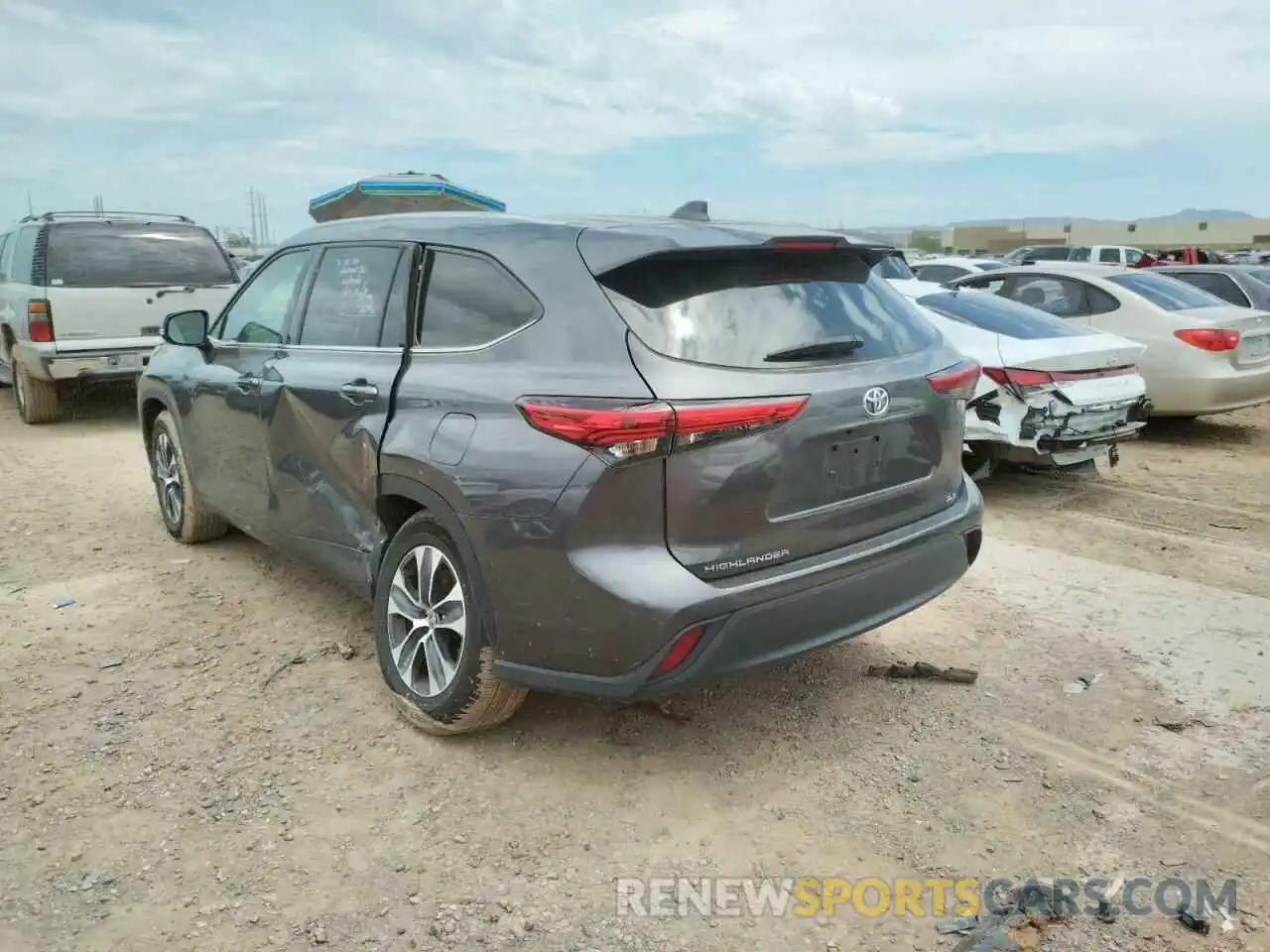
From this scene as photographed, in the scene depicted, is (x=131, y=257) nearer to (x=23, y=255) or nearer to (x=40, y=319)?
(x=40, y=319)

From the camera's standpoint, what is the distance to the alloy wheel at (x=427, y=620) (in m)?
3.27

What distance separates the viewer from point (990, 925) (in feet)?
8.32

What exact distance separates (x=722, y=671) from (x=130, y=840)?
1801 mm

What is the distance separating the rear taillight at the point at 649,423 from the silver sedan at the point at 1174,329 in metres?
6.81

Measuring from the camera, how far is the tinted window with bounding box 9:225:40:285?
927 centimetres

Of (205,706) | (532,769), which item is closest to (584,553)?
(532,769)

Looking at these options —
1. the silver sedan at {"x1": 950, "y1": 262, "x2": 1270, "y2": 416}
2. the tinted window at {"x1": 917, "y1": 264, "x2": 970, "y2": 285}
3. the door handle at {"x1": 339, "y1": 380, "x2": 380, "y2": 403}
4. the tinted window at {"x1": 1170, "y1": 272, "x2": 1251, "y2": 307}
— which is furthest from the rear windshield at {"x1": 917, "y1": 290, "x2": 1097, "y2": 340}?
the tinted window at {"x1": 917, "y1": 264, "x2": 970, "y2": 285}

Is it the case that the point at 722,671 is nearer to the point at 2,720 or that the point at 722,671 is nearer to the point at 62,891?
the point at 62,891

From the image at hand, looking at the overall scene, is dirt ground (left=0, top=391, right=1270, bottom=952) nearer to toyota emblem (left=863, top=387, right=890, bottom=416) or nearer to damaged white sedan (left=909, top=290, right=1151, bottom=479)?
toyota emblem (left=863, top=387, right=890, bottom=416)

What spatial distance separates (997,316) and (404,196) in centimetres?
926

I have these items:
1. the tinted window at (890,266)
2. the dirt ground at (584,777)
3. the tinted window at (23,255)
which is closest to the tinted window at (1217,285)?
the dirt ground at (584,777)

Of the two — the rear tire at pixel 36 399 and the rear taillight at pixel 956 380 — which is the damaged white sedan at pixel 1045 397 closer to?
the rear taillight at pixel 956 380

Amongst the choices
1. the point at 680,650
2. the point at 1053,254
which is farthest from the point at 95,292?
the point at 1053,254

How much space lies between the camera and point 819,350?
120 inches
